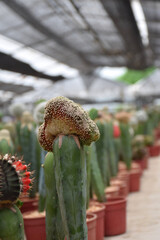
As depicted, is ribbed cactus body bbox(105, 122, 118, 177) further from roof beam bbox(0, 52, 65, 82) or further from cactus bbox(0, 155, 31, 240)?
cactus bbox(0, 155, 31, 240)

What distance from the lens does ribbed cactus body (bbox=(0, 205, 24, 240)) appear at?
209 centimetres

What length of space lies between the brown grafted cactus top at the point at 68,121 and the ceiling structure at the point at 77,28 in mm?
1549

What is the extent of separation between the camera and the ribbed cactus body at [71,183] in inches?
86.0

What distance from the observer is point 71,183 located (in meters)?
2.20

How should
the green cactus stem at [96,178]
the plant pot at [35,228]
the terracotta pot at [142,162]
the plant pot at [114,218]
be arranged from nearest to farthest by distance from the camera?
the plant pot at [35,228]
the green cactus stem at [96,178]
the plant pot at [114,218]
the terracotta pot at [142,162]

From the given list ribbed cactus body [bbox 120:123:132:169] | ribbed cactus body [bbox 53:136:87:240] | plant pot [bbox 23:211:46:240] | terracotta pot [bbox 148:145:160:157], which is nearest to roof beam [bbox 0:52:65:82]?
plant pot [bbox 23:211:46:240]

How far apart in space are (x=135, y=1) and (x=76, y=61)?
5.64 metres

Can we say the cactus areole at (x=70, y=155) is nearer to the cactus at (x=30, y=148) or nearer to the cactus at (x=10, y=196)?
the cactus at (x=10, y=196)

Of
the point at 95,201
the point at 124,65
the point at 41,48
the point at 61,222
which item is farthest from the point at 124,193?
the point at 124,65

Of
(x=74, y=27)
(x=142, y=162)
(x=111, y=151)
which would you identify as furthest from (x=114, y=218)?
(x=74, y=27)

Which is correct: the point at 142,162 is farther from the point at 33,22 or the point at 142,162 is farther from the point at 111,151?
the point at 33,22

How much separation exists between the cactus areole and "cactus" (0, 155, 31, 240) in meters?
0.22

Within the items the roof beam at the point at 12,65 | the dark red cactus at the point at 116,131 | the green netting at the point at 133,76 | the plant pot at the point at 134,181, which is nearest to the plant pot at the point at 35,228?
the roof beam at the point at 12,65

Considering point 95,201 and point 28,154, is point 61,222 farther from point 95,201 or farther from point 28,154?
point 28,154
